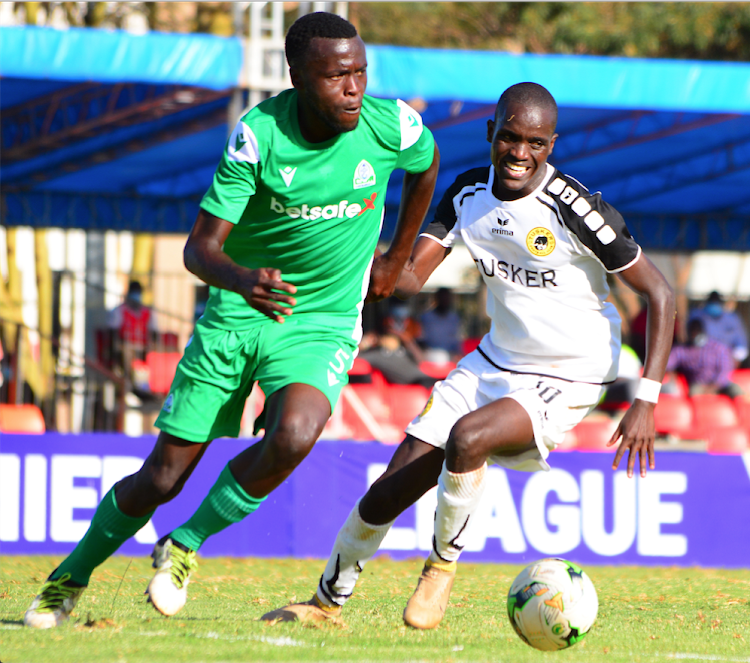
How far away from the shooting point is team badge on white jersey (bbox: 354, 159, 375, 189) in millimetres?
4410

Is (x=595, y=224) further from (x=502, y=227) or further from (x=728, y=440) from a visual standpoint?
(x=728, y=440)

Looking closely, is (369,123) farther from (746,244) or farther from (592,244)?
(746,244)

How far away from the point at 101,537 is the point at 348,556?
1038 mm

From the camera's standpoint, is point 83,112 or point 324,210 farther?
point 83,112

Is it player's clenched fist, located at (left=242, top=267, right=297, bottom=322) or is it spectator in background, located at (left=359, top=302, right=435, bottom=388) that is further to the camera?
spectator in background, located at (left=359, top=302, right=435, bottom=388)

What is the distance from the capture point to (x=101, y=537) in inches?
175

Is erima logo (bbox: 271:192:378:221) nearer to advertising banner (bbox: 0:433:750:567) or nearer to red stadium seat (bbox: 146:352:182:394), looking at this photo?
advertising banner (bbox: 0:433:750:567)

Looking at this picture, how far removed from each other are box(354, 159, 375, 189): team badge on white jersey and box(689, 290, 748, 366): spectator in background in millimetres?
11579

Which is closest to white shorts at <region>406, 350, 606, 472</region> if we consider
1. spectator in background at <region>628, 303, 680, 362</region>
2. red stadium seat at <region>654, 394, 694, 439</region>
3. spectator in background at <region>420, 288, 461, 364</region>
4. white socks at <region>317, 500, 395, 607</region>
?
white socks at <region>317, 500, 395, 607</region>

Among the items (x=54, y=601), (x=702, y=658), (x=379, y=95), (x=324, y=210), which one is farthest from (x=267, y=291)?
(x=379, y=95)

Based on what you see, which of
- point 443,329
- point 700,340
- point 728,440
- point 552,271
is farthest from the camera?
point 443,329

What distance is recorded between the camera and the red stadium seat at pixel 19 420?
10688 millimetres

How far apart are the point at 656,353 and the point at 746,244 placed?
50.4 feet

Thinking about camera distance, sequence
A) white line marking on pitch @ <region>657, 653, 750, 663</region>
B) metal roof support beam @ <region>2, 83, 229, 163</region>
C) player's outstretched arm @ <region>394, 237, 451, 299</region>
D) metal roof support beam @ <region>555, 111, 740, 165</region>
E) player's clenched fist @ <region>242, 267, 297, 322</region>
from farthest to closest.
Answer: metal roof support beam @ <region>555, 111, 740, 165</region> < metal roof support beam @ <region>2, 83, 229, 163</region> < player's outstretched arm @ <region>394, 237, 451, 299</region> < white line marking on pitch @ <region>657, 653, 750, 663</region> < player's clenched fist @ <region>242, 267, 297, 322</region>
